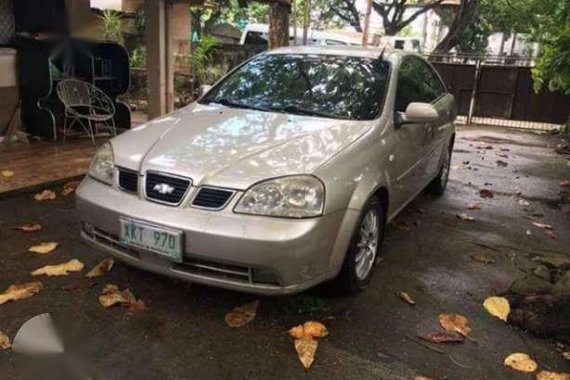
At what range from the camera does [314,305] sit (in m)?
3.12

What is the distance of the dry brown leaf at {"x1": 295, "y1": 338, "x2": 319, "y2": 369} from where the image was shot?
8.54 ft

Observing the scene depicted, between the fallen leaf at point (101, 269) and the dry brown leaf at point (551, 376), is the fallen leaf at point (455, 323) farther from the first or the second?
the fallen leaf at point (101, 269)

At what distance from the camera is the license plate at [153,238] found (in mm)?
2664

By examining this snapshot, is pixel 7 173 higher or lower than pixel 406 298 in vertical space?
higher

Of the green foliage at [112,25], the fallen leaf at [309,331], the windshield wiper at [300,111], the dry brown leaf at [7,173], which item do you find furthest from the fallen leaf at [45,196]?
the green foliage at [112,25]

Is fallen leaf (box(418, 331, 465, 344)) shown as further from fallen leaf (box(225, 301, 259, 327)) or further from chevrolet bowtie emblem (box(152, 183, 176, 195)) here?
chevrolet bowtie emblem (box(152, 183, 176, 195))

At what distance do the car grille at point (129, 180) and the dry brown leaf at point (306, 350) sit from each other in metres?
1.21

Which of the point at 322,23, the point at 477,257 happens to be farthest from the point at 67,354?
the point at 322,23

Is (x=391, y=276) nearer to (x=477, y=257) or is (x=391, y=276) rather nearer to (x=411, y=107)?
(x=477, y=257)

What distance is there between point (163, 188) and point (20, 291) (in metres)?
1.14

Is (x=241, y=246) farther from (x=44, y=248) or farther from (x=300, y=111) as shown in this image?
(x=44, y=248)

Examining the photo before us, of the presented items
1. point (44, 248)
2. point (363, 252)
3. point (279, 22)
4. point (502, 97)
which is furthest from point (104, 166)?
point (502, 97)

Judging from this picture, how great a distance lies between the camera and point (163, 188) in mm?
2805

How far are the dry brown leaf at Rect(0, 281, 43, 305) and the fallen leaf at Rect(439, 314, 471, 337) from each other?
7.91ft
